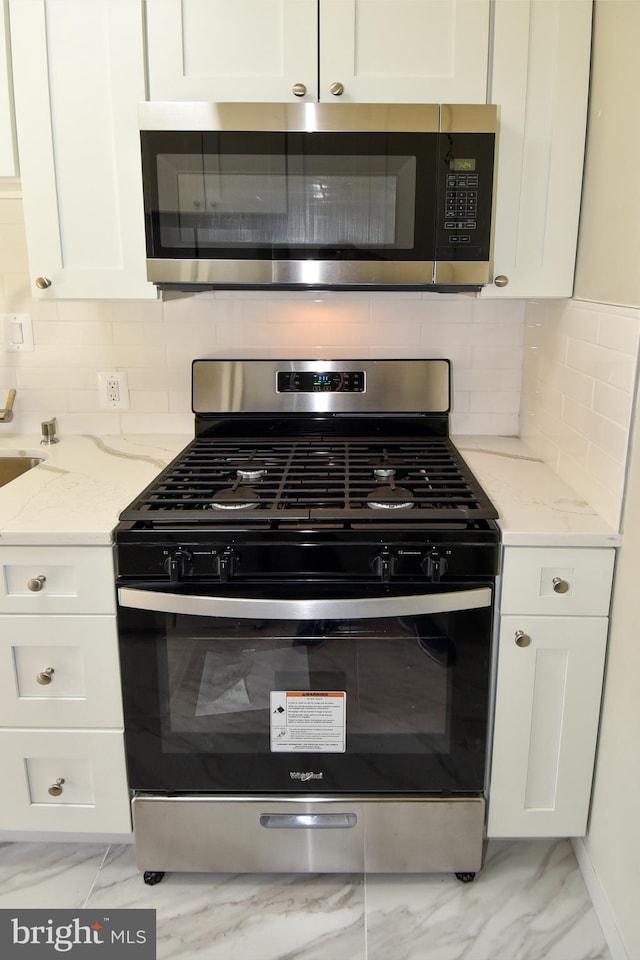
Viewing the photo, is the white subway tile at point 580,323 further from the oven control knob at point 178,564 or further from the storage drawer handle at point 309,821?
the storage drawer handle at point 309,821

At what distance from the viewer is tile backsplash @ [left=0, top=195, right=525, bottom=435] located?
2010 millimetres

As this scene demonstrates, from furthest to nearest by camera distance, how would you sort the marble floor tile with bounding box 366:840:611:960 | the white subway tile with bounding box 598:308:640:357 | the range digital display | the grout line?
the range digital display, the grout line, the marble floor tile with bounding box 366:840:611:960, the white subway tile with bounding box 598:308:640:357

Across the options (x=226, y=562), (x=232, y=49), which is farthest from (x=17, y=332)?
(x=226, y=562)

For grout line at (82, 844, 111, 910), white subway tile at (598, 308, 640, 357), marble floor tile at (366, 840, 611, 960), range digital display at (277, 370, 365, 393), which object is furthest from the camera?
range digital display at (277, 370, 365, 393)

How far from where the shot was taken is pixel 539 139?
161 cm

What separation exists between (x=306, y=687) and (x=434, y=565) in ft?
1.24

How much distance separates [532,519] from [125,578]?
0.84 metres

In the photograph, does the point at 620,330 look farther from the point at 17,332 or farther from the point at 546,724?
the point at 17,332

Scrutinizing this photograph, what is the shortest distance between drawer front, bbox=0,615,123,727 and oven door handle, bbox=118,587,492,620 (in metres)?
0.19

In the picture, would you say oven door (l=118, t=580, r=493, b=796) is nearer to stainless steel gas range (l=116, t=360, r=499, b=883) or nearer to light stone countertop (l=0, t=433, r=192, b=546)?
stainless steel gas range (l=116, t=360, r=499, b=883)

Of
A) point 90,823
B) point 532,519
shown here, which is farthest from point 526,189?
point 90,823

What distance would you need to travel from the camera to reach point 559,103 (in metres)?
1.58

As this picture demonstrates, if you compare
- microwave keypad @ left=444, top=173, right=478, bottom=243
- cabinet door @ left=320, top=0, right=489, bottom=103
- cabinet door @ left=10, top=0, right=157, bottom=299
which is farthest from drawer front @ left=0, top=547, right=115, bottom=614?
cabinet door @ left=320, top=0, right=489, bottom=103

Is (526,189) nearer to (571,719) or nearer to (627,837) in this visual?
(571,719)
